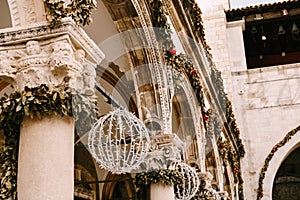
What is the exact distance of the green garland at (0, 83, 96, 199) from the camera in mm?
4164

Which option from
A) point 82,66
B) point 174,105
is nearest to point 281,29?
point 174,105

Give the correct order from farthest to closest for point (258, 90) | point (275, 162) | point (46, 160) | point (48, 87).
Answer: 1. point (258, 90)
2. point (275, 162)
3. point (48, 87)
4. point (46, 160)

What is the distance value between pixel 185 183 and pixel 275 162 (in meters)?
9.47

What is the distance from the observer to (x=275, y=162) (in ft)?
56.8

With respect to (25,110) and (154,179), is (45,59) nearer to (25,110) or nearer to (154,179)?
(25,110)

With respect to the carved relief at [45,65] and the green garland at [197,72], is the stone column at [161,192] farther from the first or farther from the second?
the carved relief at [45,65]

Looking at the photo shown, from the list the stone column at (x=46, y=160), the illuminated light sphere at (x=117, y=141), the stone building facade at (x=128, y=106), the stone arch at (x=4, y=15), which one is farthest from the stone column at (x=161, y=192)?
the stone column at (x=46, y=160)

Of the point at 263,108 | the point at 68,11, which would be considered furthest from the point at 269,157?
the point at 68,11

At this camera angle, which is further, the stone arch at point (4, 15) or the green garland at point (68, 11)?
the stone arch at point (4, 15)

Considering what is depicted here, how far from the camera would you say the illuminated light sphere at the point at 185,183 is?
26.6ft

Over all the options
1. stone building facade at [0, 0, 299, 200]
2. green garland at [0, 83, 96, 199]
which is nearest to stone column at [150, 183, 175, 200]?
stone building facade at [0, 0, 299, 200]

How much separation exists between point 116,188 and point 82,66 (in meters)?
9.65

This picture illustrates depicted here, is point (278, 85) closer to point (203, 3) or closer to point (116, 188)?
point (203, 3)

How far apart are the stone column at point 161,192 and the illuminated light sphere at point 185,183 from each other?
1.48ft
